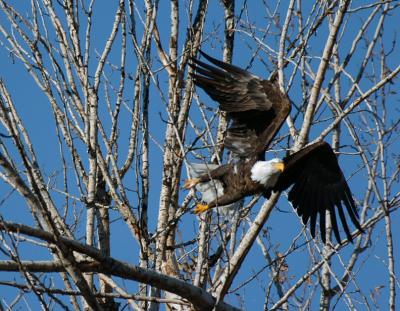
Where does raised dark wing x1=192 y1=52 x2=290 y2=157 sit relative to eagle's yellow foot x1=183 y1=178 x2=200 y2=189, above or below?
above

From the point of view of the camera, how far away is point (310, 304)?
5.08 m

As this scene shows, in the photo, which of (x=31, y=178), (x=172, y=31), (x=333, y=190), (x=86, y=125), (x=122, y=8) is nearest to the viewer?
(x=31, y=178)

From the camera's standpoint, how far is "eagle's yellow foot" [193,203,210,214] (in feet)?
17.2

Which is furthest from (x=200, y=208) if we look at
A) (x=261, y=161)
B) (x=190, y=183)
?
(x=261, y=161)

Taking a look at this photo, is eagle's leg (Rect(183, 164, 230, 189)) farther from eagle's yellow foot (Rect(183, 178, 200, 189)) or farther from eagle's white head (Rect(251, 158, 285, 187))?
eagle's white head (Rect(251, 158, 285, 187))

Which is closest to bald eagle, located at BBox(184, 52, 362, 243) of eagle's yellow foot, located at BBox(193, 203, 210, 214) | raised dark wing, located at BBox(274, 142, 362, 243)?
raised dark wing, located at BBox(274, 142, 362, 243)

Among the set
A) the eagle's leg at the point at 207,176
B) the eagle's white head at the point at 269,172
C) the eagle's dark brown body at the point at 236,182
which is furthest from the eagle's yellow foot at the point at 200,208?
the eagle's white head at the point at 269,172

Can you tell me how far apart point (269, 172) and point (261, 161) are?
28cm

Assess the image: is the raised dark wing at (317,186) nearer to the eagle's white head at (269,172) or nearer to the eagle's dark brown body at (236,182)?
the eagle's white head at (269,172)

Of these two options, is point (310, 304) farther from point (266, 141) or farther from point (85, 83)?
point (85, 83)

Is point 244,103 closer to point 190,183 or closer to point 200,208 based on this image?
point 190,183

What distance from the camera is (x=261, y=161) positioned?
6.16 metres

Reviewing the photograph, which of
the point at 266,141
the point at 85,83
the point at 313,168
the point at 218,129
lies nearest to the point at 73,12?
the point at 85,83

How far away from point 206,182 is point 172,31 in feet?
3.97
